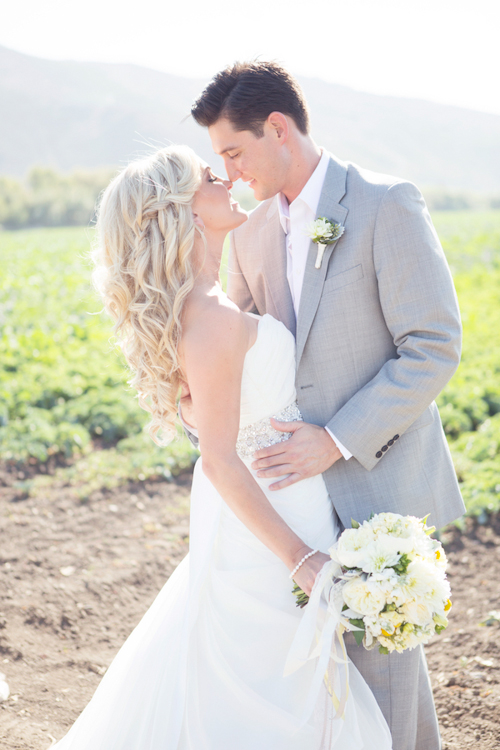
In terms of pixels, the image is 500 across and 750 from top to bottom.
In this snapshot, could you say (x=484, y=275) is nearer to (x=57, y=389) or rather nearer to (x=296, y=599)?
(x=57, y=389)

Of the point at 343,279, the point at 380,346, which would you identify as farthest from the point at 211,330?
the point at 380,346

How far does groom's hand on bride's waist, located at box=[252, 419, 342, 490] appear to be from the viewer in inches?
96.4

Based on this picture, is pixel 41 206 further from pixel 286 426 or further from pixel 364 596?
pixel 364 596

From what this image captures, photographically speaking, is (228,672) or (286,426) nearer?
(228,672)

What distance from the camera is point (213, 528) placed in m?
2.51

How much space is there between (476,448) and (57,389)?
16.9 feet

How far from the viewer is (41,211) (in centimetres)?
6328

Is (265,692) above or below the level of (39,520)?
above

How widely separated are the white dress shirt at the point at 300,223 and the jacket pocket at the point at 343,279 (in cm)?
21

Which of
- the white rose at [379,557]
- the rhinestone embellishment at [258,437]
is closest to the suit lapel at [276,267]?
the rhinestone embellishment at [258,437]

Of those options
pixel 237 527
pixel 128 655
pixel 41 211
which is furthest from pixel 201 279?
pixel 41 211

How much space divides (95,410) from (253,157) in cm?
506

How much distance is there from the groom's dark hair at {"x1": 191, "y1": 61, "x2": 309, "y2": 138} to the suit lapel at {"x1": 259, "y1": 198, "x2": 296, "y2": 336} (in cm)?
43

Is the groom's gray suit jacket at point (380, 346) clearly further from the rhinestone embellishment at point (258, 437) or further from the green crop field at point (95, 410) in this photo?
the green crop field at point (95, 410)
